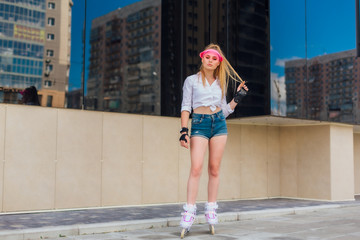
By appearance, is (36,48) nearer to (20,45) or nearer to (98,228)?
(20,45)

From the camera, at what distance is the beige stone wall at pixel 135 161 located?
894 centimetres

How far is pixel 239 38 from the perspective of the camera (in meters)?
11.9

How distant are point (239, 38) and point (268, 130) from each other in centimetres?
321

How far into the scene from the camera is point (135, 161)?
413 inches

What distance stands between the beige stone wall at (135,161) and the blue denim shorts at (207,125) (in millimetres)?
4361

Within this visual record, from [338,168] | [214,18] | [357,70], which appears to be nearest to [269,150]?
[338,168]

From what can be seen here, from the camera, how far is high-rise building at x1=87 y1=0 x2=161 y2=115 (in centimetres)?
975

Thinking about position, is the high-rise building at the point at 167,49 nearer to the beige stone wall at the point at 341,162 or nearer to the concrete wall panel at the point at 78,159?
the concrete wall panel at the point at 78,159

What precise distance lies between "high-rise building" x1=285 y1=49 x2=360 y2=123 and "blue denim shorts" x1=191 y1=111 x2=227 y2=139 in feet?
19.6

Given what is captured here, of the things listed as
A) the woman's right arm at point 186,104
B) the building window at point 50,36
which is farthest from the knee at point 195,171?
the building window at point 50,36

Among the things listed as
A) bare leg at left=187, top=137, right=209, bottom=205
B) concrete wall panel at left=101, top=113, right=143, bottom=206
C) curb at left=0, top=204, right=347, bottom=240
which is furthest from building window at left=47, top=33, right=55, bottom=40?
bare leg at left=187, top=137, right=209, bottom=205

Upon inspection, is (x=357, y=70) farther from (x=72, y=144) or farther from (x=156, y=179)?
(x=72, y=144)

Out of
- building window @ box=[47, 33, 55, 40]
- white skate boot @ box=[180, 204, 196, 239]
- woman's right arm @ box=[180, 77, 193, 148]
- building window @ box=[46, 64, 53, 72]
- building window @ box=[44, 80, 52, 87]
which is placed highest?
building window @ box=[47, 33, 55, 40]

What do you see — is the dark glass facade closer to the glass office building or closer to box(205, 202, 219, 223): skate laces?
the glass office building
